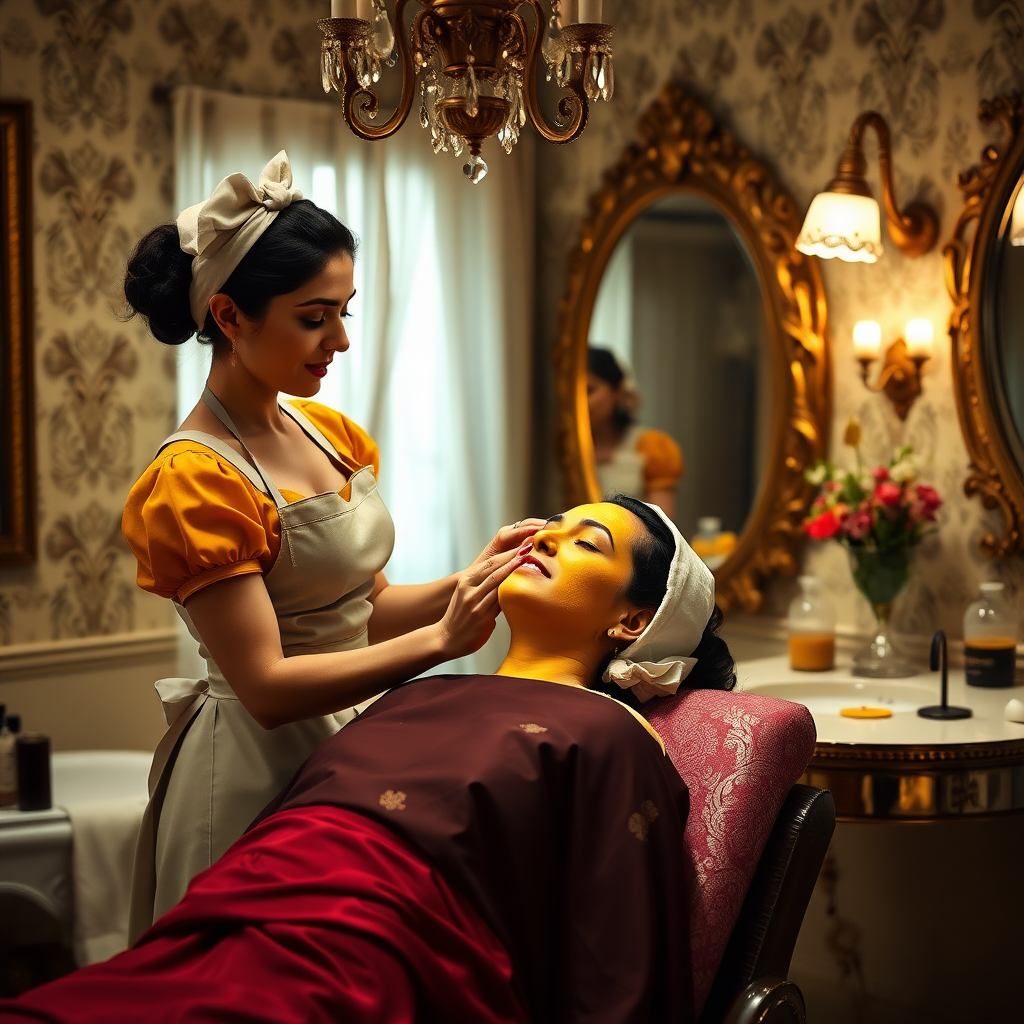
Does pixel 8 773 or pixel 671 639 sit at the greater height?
pixel 671 639

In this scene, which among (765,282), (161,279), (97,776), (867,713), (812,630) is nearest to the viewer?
(161,279)

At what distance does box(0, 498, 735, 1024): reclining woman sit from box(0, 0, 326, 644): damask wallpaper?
2.02m

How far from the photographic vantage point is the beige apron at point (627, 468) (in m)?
3.59

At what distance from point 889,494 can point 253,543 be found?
1.60 meters

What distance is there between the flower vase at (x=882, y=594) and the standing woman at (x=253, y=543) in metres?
1.21

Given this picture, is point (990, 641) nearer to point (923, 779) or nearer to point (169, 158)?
point (923, 779)

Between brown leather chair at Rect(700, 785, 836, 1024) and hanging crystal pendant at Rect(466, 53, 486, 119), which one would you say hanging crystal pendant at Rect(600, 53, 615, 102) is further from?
brown leather chair at Rect(700, 785, 836, 1024)

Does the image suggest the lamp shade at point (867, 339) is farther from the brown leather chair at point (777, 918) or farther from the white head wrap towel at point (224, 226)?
the white head wrap towel at point (224, 226)

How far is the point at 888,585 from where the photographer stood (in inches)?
108

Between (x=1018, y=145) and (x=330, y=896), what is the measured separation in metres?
2.16

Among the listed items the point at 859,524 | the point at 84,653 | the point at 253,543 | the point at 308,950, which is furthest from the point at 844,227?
the point at 84,653

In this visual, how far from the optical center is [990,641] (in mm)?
2564

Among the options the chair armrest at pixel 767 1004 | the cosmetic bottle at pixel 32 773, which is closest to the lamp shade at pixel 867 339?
the chair armrest at pixel 767 1004

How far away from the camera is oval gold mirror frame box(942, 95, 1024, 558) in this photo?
8.55ft
